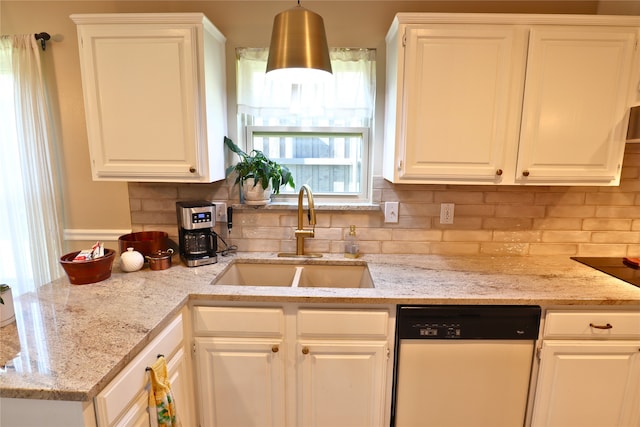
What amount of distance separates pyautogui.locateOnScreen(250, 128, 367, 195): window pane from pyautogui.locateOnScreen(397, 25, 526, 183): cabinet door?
49cm

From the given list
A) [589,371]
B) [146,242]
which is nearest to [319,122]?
[146,242]

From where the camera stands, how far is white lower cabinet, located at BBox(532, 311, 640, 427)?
1.47 metres

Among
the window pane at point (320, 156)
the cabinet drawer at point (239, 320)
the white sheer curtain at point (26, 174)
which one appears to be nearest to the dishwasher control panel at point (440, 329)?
the cabinet drawer at point (239, 320)

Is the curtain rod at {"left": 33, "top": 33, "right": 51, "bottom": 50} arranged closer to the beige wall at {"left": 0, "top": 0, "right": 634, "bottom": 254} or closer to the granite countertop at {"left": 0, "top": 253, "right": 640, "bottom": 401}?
the beige wall at {"left": 0, "top": 0, "right": 634, "bottom": 254}

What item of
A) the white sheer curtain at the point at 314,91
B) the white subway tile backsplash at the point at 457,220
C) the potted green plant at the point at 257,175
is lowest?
the white subway tile backsplash at the point at 457,220

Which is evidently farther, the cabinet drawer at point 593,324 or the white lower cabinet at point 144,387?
the cabinet drawer at point 593,324

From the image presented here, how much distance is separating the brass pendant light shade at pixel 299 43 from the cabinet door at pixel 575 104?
3.43ft

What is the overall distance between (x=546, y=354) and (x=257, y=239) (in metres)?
1.54

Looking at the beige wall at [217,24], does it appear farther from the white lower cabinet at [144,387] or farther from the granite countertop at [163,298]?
the white lower cabinet at [144,387]

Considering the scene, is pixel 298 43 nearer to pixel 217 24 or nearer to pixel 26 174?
pixel 217 24

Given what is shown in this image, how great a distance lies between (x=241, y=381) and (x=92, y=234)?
1.29 metres

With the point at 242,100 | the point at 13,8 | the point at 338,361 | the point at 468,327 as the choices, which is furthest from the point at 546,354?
the point at 13,8

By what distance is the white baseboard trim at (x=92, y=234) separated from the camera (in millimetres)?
2051

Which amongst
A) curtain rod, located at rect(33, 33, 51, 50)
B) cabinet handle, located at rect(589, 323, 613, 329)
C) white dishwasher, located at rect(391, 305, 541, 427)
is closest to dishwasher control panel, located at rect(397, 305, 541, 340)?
white dishwasher, located at rect(391, 305, 541, 427)
